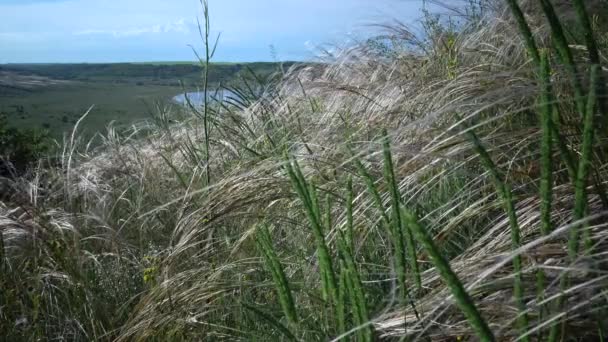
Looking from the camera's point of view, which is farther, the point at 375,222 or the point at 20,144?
the point at 20,144

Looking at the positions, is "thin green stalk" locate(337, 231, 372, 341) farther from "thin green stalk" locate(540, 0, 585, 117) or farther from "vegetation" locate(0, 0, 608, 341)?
"thin green stalk" locate(540, 0, 585, 117)

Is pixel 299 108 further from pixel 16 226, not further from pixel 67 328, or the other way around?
pixel 67 328

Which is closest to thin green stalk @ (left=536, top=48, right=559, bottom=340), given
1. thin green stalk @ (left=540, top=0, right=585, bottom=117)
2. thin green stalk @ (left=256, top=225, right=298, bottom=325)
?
thin green stalk @ (left=540, top=0, right=585, bottom=117)

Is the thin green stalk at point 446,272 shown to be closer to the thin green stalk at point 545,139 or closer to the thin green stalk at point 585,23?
the thin green stalk at point 545,139

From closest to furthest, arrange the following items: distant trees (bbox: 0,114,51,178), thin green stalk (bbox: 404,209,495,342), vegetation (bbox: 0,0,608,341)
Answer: thin green stalk (bbox: 404,209,495,342)
vegetation (bbox: 0,0,608,341)
distant trees (bbox: 0,114,51,178)

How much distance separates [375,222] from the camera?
4.58 ft

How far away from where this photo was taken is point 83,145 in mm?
4469

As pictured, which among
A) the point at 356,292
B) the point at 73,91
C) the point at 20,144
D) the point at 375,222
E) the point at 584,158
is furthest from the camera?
the point at 73,91

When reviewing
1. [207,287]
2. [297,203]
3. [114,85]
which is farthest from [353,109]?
[114,85]

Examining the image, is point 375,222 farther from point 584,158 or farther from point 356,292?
point 584,158

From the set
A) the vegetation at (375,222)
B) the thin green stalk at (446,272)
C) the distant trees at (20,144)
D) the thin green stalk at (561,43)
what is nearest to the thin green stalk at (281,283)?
the vegetation at (375,222)

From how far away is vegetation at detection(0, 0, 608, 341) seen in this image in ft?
3.05

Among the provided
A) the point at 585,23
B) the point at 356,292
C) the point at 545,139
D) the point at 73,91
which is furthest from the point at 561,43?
the point at 73,91

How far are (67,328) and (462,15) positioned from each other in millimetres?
3104
